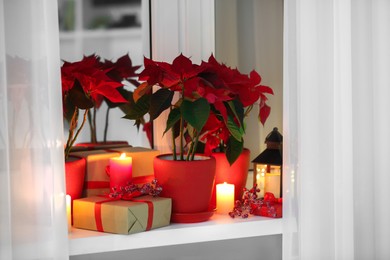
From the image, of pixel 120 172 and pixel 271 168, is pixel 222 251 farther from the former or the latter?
pixel 120 172

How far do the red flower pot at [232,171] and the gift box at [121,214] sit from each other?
0.85 ft

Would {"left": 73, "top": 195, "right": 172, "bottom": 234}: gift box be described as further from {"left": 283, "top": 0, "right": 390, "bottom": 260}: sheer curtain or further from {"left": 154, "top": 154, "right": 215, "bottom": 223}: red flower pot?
{"left": 283, "top": 0, "right": 390, "bottom": 260}: sheer curtain

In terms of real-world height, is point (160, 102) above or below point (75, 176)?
above

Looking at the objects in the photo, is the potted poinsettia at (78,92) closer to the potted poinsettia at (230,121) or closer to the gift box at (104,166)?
the gift box at (104,166)

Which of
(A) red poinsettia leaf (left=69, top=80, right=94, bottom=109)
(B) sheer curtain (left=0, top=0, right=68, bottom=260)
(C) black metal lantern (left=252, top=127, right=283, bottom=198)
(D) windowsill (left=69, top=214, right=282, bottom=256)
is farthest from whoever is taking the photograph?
(C) black metal lantern (left=252, top=127, right=283, bottom=198)

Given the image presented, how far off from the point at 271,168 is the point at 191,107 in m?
0.42

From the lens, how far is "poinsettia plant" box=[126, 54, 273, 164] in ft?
5.32

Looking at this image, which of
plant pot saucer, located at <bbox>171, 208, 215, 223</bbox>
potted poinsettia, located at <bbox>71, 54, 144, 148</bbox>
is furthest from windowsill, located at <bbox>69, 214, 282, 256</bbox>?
potted poinsettia, located at <bbox>71, 54, 144, 148</bbox>

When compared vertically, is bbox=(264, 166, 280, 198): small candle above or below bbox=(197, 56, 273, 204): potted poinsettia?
below

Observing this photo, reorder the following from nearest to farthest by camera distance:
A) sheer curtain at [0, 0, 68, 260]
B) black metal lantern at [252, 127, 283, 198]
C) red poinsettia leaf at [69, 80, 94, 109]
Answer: sheer curtain at [0, 0, 68, 260], red poinsettia leaf at [69, 80, 94, 109], black metal lantern at [252, 127, 283, 198]

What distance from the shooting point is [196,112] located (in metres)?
1.60

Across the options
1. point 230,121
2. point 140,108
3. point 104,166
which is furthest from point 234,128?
point 104,166

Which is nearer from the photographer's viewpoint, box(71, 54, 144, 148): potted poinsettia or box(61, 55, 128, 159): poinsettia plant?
box(61, 55, 128, 159): poinsettia plant

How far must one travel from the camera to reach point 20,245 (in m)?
1.41
